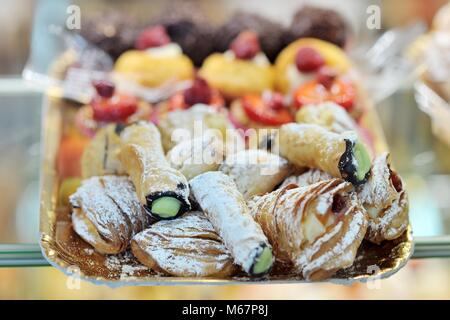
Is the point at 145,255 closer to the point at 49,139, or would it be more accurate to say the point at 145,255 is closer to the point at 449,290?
the point at 49,139

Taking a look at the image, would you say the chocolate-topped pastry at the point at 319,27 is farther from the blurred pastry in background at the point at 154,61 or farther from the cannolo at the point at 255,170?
the cannolo at the point at 255,170

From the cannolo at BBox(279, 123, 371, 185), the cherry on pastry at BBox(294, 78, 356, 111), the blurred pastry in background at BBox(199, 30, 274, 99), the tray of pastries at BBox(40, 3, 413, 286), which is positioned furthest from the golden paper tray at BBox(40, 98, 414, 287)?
the blurred pastry in background at BBox(199, 30, 274, 99)

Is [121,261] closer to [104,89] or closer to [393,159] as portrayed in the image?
[104,89]

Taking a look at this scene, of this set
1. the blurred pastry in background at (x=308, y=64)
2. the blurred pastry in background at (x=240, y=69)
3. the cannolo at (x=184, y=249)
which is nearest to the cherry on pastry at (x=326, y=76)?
the blurred pastry in background at (x=308, y=64)

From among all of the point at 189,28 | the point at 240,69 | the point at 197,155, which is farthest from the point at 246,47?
the point at 197,155
